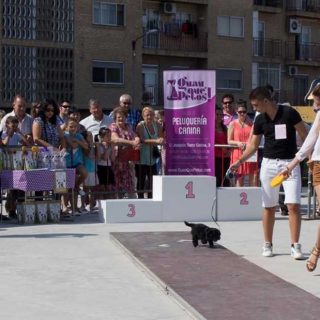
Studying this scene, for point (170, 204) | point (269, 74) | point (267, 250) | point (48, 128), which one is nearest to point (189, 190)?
point (170, 204)

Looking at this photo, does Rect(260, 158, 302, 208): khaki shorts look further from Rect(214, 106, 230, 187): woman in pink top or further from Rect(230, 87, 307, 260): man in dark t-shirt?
Rect(214, 106, 230, 187): woman in pink top

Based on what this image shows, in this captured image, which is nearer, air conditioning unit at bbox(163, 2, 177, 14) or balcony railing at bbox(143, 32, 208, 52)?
balcony railing at bbox(143, 32, 208, 52)

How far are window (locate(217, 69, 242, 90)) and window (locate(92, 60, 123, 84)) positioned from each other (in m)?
6.86

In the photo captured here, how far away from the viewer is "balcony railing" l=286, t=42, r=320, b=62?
50000 millimetres

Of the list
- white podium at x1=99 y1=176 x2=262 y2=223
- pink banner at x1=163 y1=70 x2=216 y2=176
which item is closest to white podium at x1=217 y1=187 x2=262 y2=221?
white podium at x1=99 y1=176 x2=262 y2=223

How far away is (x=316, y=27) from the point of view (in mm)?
52375

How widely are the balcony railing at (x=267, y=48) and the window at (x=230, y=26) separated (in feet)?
5.48

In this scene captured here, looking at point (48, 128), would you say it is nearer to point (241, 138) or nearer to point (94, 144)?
point (94, 144)

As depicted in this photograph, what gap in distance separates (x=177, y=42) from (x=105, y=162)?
30.8m

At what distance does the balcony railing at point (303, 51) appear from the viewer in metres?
50.0

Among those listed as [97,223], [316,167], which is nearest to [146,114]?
[97,223]

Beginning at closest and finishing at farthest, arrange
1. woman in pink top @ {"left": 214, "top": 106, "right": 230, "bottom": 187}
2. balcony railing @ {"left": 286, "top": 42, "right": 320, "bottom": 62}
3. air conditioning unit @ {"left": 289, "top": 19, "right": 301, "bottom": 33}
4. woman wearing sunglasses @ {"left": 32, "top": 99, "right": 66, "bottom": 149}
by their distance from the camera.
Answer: woman wearing sunglasses @ {"left": 32, "top": 99, "right": 66, "bottom": 149} → woman in pink top @ {"left": 214, "top": 106, "right": 230, "bottom": 187} → air conditioning unit @ {"left": 289, "top": 19, "right": 301, "bottom": 33} → balcony railing @ {"left": 286, "top": 42, "right": 320, "bottom": 62}

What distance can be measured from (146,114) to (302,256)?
579cm

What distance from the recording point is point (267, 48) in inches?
1940
